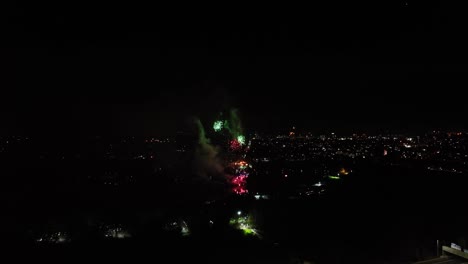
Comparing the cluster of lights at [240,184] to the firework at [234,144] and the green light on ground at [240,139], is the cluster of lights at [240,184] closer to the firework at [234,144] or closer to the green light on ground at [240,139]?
the firework at [234,144]

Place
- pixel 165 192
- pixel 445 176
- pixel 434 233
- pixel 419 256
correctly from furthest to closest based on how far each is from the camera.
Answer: pixel 445 176
pixel 165 192
pixel 434 233
pixel 419 256

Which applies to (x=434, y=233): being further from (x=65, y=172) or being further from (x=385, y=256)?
(x=65, y=172)

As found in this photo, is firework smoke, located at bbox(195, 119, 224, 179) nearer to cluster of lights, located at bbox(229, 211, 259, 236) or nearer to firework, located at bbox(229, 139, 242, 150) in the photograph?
firework, located at bbox(229, 139, 242, 150)

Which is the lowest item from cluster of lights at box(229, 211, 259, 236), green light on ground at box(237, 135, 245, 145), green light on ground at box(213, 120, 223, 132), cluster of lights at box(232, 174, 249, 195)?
cluster of lights at box(229, 211, 259, 236)

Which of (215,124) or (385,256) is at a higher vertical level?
(215,124)

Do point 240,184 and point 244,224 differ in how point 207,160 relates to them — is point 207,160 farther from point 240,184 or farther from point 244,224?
point 244,224

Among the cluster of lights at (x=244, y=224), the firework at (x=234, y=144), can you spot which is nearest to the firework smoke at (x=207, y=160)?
the firework at (x=234, y=144)

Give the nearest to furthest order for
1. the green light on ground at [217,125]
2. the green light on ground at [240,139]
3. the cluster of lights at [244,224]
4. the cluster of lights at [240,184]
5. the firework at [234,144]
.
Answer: the cluster of lights at [244,224]
the cluster of lights at [240,184]
the green light on ground at [217,125]
the firework at [234,144]
the green light on ground at [240,139]

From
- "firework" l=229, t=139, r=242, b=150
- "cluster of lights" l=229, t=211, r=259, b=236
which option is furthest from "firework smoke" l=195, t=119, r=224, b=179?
"cluster of lights" l=229, t=211, r=259, b=236

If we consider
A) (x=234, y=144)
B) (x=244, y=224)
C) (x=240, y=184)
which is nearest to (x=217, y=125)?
(x=234, y=144)

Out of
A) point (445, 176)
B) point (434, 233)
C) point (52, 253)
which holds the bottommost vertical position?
point (52, 253)

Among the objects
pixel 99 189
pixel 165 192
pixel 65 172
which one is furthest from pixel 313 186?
pixel 65 172
